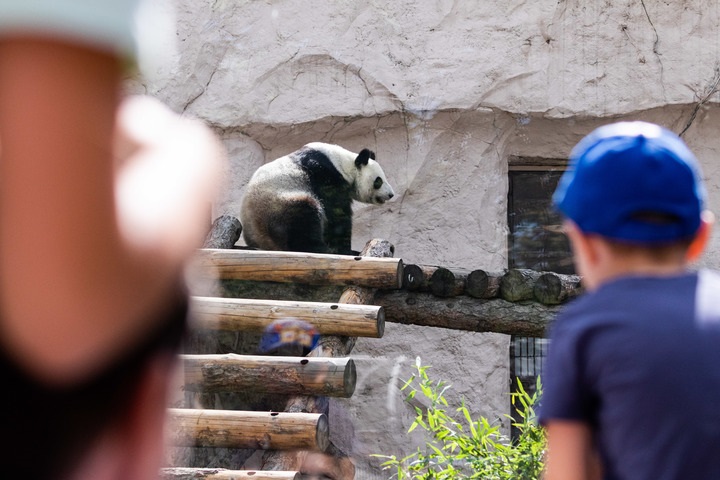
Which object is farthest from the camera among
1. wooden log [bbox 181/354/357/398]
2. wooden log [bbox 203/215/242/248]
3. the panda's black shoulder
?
the panda's black shoulder

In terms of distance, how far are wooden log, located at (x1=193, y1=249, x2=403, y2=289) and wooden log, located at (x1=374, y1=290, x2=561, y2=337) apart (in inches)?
13.8

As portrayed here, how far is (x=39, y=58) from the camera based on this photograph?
514 mm

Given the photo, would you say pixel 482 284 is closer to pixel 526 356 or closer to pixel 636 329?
pixel 526 356

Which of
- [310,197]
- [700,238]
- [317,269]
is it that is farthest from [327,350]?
[700,238]

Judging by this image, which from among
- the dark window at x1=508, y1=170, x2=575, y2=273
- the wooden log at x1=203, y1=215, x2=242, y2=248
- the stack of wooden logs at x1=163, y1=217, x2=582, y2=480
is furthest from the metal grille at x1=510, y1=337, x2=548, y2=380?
the wooden log at x1=203, y1=215, x2=242, y2=248

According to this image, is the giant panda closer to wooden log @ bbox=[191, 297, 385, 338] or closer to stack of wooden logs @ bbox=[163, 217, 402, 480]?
stack of wooden logs @ bbox=[163, 217, 402, 480]

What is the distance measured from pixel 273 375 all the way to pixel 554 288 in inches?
73.5

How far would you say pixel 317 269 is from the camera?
4449 millimetres

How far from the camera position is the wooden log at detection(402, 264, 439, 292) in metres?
4.80

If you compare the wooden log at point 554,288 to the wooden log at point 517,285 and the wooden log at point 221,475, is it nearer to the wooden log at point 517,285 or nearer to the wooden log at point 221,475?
the wooden log at point 517,285

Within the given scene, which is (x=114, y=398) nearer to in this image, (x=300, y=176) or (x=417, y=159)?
(x=300, y=176)

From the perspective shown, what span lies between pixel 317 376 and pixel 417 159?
133 inches

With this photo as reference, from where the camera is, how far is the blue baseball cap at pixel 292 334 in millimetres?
4023

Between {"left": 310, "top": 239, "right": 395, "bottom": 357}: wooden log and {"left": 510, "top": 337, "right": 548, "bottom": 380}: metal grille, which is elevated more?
{"left": 310, "top": 239, "right": 395, "bottom": 357}: wooden log
